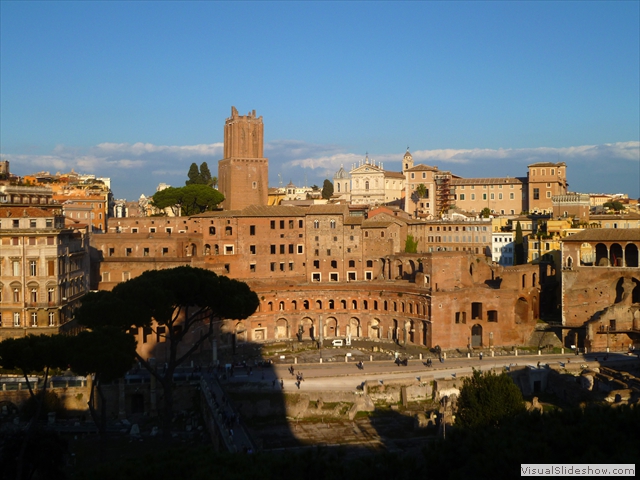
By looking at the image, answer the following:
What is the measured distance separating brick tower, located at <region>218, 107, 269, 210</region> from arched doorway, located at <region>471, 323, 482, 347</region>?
89.8ft

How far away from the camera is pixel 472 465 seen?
19906 mm

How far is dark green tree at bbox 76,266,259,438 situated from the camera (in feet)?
122

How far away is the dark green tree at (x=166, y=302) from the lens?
1469 inches

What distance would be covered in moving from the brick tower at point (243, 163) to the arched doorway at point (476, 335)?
27379 mm

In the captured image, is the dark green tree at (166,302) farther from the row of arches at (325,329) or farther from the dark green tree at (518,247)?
the dark green tree at (518,247)

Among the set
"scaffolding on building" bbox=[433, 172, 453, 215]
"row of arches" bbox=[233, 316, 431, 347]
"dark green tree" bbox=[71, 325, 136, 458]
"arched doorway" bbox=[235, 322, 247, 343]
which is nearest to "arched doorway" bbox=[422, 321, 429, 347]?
"row of arches" bbox=[233, 316, 431, 347]

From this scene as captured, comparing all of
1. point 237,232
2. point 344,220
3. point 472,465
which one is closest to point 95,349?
point 472,465

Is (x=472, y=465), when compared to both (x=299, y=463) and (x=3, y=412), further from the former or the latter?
(x=3, y=412)

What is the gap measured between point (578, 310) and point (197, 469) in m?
42.0

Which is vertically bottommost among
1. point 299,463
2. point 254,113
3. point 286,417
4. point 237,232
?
point 286,417

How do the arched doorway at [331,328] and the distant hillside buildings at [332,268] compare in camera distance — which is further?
the arched doorway at [331,328]

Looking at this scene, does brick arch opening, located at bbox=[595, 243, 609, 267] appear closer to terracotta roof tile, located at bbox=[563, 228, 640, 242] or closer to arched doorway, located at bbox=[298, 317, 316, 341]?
terracotta roof tile, located at bbox=[563, 228, 640, 242]

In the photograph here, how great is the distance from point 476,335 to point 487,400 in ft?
66.4

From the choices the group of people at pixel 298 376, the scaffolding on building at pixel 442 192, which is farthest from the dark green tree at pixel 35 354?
the scaffolding on building at pixel 442 192
